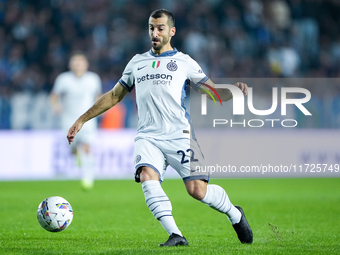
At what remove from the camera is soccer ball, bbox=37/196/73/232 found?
570cm

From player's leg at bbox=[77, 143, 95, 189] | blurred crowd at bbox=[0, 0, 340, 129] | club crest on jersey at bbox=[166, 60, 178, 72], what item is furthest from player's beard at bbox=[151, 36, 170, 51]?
blurred crowd at bbox=[0, 0, 340, 129]

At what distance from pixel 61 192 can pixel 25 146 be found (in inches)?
136

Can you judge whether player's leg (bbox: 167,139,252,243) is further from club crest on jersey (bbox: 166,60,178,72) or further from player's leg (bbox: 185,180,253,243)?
club crest on jersey (bbox: 166,60,178,72)

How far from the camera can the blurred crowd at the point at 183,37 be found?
16.8m

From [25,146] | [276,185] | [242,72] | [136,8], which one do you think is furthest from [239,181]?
[136,8]

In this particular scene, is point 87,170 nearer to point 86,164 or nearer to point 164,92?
point 86,164

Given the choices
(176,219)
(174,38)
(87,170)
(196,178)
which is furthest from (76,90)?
(196,178)

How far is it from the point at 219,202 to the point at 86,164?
6802mm

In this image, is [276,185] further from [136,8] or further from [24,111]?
Result: [136,8]

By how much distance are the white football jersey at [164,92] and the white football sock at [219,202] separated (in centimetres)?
58

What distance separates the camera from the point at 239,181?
14164 millimetres

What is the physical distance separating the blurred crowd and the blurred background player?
3.79 m

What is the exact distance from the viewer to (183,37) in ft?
57.4

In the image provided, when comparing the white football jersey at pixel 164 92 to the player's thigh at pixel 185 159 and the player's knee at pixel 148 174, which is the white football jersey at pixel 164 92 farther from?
the player's knee at pixel 148 174
